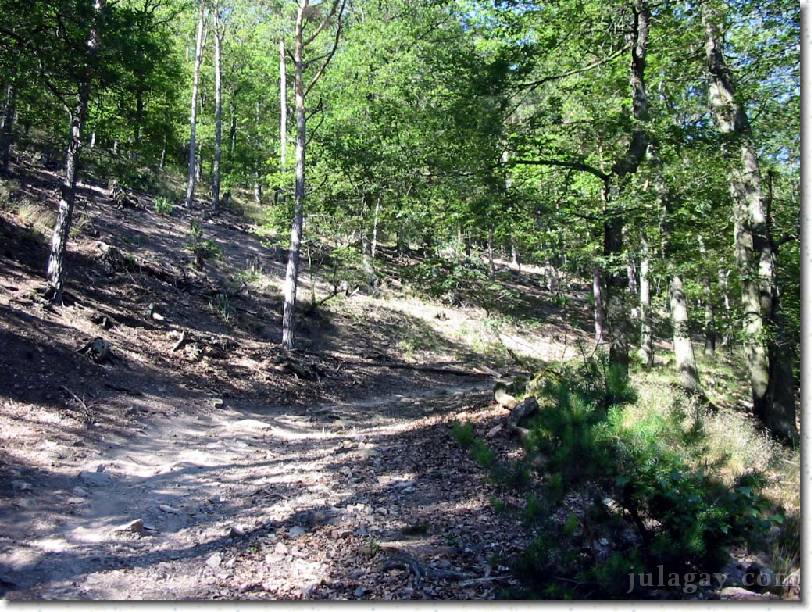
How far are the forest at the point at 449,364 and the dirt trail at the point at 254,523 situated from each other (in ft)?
0.13

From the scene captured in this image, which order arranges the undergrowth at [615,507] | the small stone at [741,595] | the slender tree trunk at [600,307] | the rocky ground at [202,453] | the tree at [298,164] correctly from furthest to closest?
1. the tree at [298,164]
2. the slender tree trunk at [600,307]
3. the rocky ground at [202,453]
4. the undergrowth at [615,507]
5. the small stone at [741,595]

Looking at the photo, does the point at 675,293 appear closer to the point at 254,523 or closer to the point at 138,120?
the point at 254,523

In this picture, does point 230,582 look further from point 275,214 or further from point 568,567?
point 275,214

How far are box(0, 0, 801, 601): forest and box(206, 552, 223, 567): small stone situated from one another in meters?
0.03

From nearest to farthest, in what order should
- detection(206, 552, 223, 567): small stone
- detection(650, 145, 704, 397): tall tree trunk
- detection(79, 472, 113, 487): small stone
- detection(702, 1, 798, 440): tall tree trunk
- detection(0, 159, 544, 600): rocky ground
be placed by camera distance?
detection(0, 159, 544, 600): rocky ground
detection(206, 552, 223, 567): small stone
detection(79, 472, 113, 487): small stone
detection(650, 145, 704, 397): tall tree trunk
detection(702, 1, 798, 440): tall tree trunk

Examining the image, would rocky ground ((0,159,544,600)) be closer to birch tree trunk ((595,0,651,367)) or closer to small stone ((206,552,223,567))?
small stone ((206,552,223,567))

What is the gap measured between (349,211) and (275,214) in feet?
7.59

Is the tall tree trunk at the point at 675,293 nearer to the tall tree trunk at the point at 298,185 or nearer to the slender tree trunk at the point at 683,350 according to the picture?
the slender tree trunk at the point at 683,350

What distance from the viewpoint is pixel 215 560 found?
15.4 feet

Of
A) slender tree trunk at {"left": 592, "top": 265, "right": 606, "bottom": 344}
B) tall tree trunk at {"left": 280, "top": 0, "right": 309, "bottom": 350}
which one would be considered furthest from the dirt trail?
tall tree trunk at {"left": 280, "top": 0, "right": 309, "bottom": 350}

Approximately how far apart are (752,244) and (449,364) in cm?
999

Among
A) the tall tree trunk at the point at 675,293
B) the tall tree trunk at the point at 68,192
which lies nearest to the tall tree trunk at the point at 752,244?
the tall tree trunk at the point at 675,293

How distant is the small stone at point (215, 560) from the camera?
463 centimetres

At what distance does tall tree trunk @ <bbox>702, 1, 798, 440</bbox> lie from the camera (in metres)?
8.98
